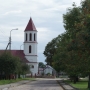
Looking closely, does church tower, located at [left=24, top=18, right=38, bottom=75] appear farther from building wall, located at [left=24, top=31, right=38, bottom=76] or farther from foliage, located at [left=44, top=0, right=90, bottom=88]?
foliage, located at [left=44, top=0, right=90, bottom=88]

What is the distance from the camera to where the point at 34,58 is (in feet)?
450

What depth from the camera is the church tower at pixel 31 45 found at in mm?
135875

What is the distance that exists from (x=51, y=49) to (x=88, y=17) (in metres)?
108

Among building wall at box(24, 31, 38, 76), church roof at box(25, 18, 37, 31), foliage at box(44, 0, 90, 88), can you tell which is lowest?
foliage at box(44, 0, 90, 88)

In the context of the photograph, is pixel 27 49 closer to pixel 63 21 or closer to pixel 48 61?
pixel 48 61

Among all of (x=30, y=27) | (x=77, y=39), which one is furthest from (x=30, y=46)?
(x=77, y=39)

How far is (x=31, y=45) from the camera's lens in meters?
137

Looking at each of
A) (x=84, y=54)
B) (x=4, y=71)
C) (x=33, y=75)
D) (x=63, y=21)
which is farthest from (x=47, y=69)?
(x=84, y=54)

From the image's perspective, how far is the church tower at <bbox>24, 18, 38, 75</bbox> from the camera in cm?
13588

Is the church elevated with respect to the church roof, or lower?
lower

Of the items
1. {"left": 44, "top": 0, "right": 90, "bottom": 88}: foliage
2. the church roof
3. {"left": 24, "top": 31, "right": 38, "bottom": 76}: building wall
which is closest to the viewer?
{"left": 44, "top": 0, "right": 90, "bottom": 88}: foliage

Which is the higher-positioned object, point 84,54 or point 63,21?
point 63,21

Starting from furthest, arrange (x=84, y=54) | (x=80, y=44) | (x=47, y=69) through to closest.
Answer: (x=47, y=69)
(x=84, y=54)
(x=80, y=44)

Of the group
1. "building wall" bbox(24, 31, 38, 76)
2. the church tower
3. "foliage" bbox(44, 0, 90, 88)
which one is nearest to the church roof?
the church tower
